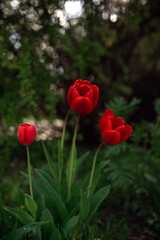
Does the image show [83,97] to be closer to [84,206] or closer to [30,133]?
[30,133]

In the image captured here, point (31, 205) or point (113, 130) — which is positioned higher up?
point (113, 130)

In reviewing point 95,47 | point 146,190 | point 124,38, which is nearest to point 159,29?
point 124,38

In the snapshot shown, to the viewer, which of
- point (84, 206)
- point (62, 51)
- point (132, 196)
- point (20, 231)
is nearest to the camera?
point (20, 231)

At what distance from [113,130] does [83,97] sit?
231 mm

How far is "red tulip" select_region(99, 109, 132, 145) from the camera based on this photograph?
52.3 inches

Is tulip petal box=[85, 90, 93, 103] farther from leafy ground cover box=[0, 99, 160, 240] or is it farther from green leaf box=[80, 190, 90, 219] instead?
leafy ground cover box=[0, 99, 160, 240]

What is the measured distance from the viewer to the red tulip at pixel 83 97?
1326mm

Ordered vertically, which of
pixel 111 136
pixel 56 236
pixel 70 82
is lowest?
pixel 56 236

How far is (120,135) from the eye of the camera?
137cm

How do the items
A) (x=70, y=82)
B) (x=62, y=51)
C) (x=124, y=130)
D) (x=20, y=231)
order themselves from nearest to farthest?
(x=20, y=231), (x=124, y=130), (x=62, y=51), (x=70, y=82)

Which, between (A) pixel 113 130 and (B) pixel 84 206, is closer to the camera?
(A) pixel 113 130

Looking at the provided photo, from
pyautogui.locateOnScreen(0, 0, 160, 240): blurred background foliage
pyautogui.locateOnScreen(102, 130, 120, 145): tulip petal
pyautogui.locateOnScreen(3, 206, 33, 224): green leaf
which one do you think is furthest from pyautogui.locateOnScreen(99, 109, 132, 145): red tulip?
pyautogui.locateOnScreen(0, 0, 160, 240): blurred background foliage

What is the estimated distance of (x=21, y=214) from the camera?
54.2 inches

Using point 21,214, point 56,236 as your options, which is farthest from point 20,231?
point 56,236
